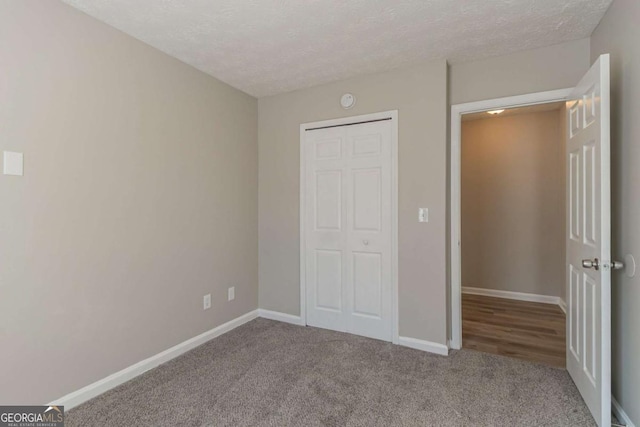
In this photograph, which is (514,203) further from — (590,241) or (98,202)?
(98,202)

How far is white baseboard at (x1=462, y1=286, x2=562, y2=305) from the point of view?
409 centimetres

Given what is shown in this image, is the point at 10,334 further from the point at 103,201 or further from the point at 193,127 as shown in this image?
the point at 193,127

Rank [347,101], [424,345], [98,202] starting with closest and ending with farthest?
1. [98,202]
2. [424,345]
3. [347,101]

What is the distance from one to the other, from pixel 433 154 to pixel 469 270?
2.64 meters

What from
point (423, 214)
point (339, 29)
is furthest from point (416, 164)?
point (339, 29)

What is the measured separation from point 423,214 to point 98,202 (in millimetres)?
2442

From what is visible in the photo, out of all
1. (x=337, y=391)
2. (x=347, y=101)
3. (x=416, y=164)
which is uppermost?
(x=347, y=101)

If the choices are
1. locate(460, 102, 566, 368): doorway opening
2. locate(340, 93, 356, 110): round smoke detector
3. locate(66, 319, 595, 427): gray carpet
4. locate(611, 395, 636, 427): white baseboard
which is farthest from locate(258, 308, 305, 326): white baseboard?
locate(611, 395, 636, 427): white baseboard

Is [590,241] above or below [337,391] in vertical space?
above

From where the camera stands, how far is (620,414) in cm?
180

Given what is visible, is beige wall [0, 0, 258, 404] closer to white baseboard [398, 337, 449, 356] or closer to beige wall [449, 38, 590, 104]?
white baseboard [398, 337, 449, 356]

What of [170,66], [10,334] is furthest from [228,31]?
[10,334]

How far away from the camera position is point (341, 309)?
10.5ft

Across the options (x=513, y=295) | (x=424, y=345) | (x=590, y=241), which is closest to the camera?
(x=590, y=241)
